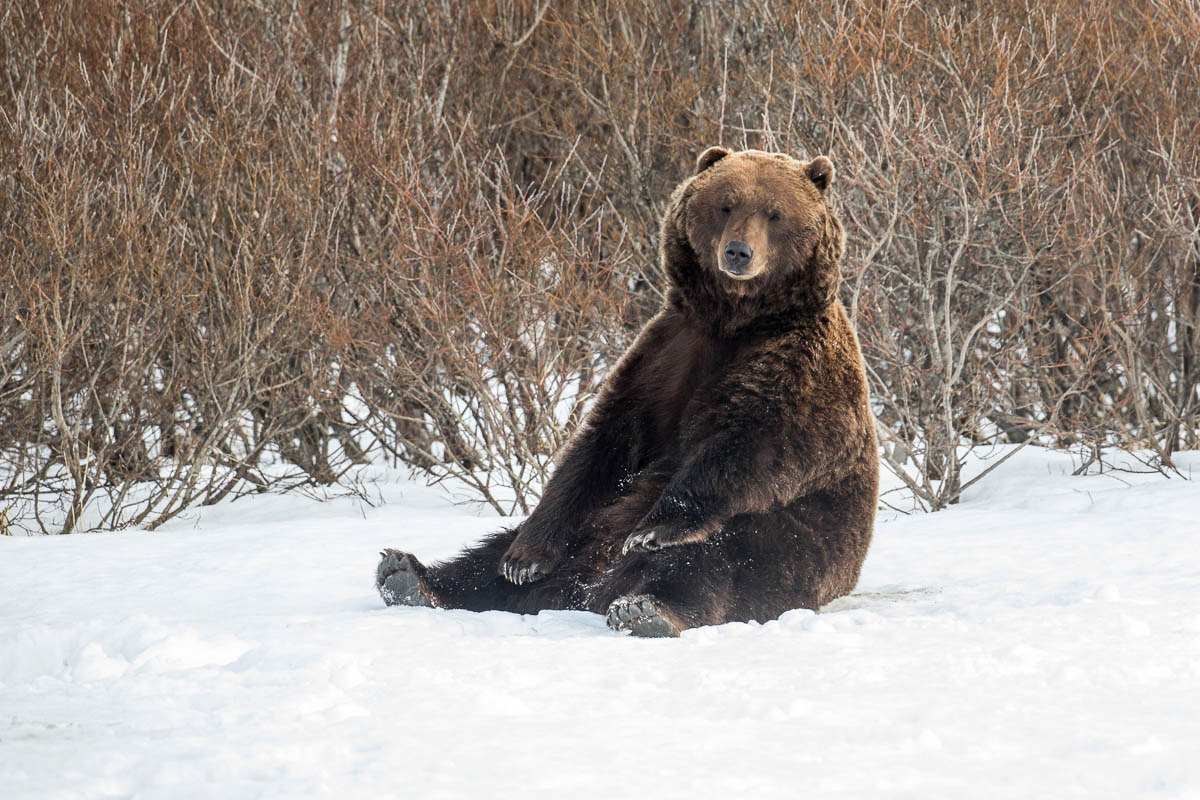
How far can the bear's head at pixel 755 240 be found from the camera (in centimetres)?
415

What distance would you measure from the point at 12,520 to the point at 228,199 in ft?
8.28

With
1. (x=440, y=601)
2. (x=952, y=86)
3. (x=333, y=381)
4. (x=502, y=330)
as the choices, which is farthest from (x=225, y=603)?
(x=952, y=86)

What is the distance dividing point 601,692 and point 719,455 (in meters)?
1.11

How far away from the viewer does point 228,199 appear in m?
7.87

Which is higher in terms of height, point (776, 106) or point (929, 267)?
point (776, 106)

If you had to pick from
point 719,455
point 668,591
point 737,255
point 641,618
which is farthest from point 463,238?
point 641,618

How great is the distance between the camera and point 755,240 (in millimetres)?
4090

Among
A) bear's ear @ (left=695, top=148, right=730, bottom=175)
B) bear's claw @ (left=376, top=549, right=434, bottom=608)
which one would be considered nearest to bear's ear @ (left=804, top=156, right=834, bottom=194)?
bear's ear @ (left=695, top=148, right=730, bottom=175)

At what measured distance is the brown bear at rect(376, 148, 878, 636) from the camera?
3.94 m

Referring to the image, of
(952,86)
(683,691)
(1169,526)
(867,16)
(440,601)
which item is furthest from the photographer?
(952,86)

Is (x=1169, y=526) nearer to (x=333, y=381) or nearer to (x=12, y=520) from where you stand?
(x=333, y=381)

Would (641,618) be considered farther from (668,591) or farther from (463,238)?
(463,238)

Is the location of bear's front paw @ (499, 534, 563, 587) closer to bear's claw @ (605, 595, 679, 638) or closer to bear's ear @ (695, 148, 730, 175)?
bear's claw @ (605, 595, 679, 638)

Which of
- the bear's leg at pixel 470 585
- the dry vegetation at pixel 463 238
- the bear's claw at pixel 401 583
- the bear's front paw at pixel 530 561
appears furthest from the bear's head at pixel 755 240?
the dry vegetation at pixel 463 238
